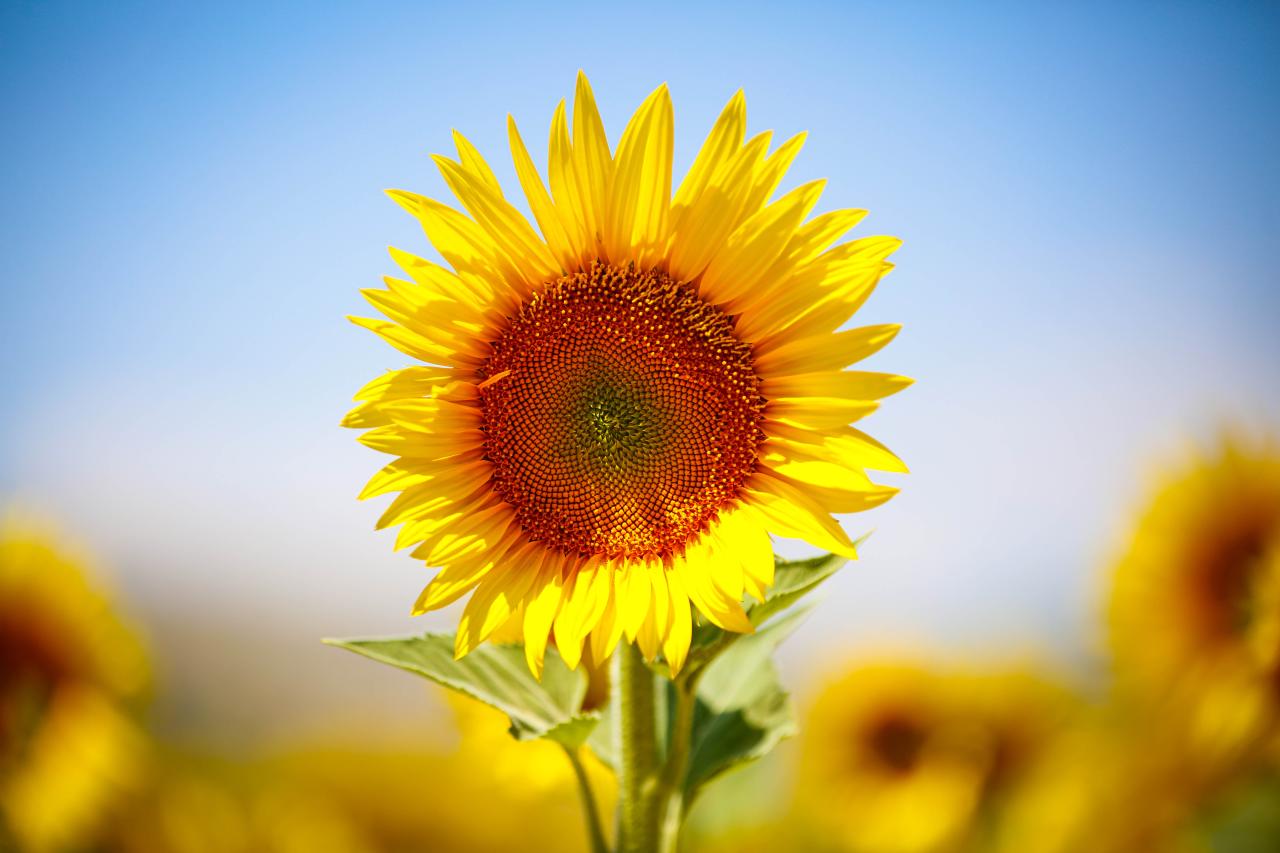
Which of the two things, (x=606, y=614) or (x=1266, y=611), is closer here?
(x=606, y=614)

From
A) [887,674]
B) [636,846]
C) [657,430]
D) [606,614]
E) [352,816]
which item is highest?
[657,430]

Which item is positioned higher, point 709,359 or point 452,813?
point 709,359

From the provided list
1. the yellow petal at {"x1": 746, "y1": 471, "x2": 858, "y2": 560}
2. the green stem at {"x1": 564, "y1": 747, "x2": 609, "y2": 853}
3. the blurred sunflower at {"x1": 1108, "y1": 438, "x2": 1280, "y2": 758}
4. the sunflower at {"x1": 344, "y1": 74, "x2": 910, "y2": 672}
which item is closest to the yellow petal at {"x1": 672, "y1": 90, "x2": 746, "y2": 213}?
the sunflower at {"x1": 344, "y1": 74, "x2": 910, "y2": 672}

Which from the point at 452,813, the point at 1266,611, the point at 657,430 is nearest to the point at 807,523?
the point at 657,430

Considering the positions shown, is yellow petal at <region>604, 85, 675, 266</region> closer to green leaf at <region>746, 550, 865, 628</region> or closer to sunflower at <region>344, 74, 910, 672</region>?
sunflower at <region>344, 74, 910, 672</region>

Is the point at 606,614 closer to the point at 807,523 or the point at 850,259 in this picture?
the point at 807,523

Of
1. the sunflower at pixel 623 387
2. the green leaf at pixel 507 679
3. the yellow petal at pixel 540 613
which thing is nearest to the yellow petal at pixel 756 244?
the sunflower at pixel 623 387

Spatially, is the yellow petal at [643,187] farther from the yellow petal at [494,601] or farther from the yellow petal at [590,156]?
the yellow petal at [494,601]
